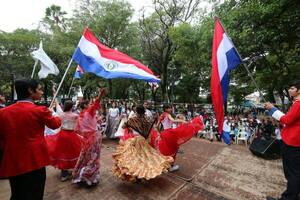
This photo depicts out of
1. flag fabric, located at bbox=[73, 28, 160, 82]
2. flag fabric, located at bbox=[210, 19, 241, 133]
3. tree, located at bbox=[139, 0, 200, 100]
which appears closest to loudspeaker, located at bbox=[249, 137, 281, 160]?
flag fabric, located at bbox=[210, 19, 241, 133]

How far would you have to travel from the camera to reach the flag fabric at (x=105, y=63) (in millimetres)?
4098

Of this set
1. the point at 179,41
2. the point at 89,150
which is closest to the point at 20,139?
the point at 89,150

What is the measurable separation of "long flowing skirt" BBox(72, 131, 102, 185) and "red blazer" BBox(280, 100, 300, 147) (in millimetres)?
3438

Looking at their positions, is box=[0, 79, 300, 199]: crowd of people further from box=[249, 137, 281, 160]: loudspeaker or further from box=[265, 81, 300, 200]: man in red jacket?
box=[249, 137, 281, 160]: loudspeaker

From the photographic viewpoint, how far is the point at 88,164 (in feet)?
14.0

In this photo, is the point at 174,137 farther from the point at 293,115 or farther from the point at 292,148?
the point at 293,115

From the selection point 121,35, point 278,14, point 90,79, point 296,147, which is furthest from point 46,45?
point 296,147

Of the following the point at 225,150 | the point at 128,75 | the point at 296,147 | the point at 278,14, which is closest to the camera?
the point at 296,147

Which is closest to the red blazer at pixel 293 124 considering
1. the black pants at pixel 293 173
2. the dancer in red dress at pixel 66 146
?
the black pants at pixel 293 173

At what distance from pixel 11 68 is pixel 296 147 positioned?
30.2m

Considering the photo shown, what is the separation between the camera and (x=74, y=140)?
4.55 m

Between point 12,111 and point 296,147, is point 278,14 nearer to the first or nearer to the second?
point 296,147

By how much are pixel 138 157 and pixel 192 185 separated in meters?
1.31

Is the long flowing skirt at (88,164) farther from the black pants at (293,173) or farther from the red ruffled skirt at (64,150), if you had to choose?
the black pants at (293,173)
